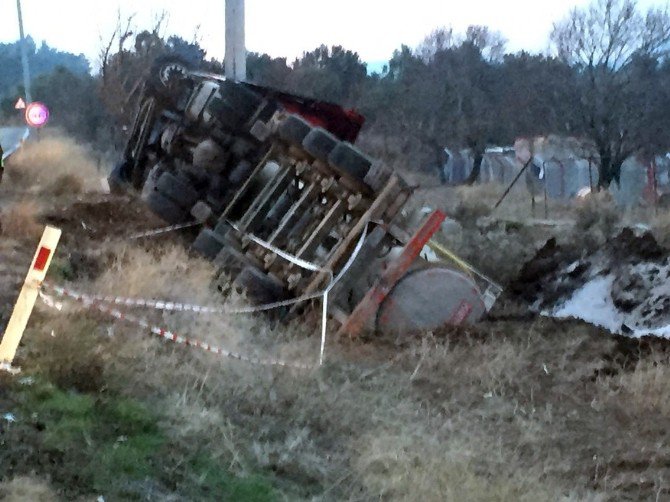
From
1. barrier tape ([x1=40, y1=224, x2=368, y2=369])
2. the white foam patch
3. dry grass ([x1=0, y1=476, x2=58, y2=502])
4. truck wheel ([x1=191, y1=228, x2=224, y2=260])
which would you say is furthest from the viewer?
the white foam patch

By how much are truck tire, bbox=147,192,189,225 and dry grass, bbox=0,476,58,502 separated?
604 centimetres

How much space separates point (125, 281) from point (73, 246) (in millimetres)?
2077

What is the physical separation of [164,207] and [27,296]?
474 centimetres

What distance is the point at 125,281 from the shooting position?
26.1ft

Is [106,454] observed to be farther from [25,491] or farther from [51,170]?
[51,170]

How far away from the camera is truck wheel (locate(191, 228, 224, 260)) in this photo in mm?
9383

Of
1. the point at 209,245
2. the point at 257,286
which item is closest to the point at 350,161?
the point at 257,286

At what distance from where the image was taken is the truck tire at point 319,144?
8.96 meters

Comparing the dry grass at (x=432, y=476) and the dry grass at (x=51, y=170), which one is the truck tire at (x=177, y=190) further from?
the dry grass at (x=51, y=170)

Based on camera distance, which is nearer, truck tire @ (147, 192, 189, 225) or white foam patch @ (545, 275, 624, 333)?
white foam patch @ (545, 275, 624, 333)

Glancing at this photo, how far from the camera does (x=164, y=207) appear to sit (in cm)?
1006

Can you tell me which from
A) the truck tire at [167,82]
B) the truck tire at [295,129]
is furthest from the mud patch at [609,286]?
the truck tire at [167,82]

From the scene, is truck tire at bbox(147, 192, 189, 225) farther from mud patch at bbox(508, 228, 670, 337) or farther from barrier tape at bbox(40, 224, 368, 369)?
mud patch at bbox(508, 228, 670, 337)

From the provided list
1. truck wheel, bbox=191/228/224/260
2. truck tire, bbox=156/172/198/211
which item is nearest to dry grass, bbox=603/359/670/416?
truck wheel, bbox=191/228/224/260
